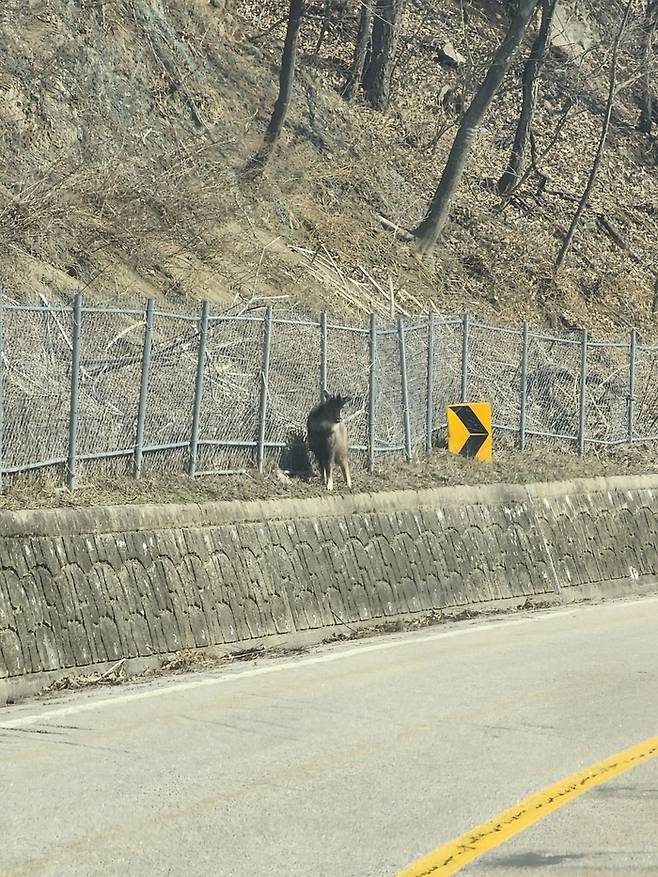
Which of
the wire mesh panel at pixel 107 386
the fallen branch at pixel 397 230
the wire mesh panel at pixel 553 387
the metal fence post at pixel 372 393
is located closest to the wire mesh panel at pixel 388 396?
the metal fence post at pixel 372 393

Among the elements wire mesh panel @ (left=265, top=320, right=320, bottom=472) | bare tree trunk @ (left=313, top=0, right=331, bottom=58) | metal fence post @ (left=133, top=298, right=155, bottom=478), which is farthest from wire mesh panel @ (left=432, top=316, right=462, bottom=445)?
bare tree trunk @ (left=313, top=0, right=331, bottom=58)

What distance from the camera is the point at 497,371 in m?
23.2

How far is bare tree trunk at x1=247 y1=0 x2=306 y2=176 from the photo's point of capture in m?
29.8

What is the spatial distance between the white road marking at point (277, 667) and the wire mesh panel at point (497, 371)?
5.96 meters

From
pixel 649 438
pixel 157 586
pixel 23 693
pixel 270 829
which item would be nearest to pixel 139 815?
pixel 270 829

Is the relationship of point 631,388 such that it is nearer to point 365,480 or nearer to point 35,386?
point 365,480

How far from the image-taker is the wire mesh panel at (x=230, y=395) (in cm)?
1666

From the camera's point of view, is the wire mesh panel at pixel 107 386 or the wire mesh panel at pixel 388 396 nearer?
the wire mesh panel at pixel 107 386

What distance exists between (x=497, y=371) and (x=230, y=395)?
723 cm

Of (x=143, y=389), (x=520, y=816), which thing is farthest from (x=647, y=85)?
(x=520, y=816)

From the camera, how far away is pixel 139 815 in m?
7.24

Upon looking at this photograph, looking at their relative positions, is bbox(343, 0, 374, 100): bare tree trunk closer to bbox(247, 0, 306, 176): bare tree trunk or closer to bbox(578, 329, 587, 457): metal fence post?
bbox(247, 0, 306, 176): bare tree trunk

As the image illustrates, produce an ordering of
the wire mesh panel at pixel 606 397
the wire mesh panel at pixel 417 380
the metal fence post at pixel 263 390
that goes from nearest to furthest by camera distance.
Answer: the metal fence post at pixel 263 390, the wire mesh panel at pixel 417 380, the wire mesh panel at pixel 606 397

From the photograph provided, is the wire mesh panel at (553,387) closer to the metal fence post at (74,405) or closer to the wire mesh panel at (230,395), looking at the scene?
the wire mesh panel at (230,395)
